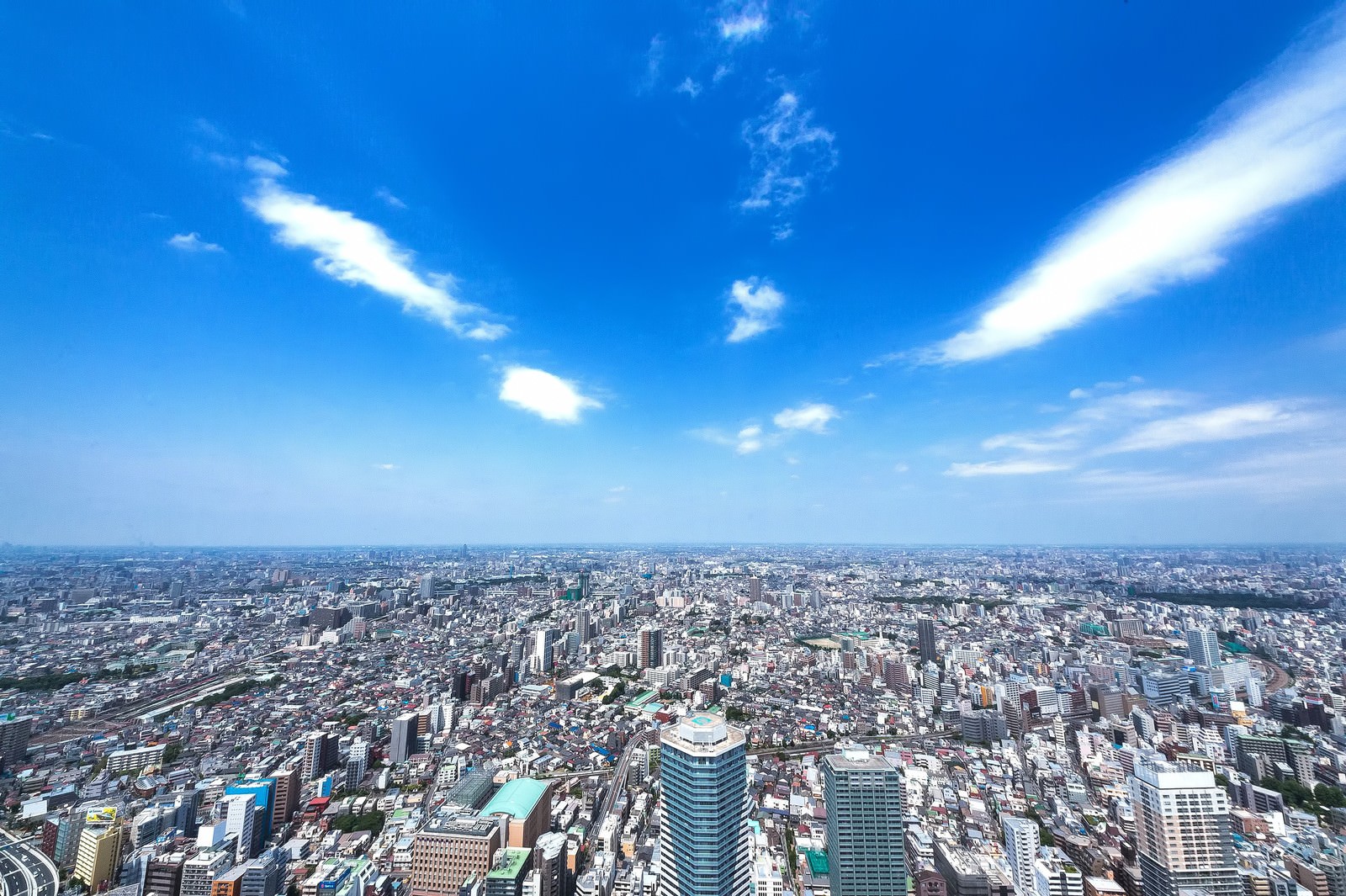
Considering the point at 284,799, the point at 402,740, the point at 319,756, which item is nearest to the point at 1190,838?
the point at 284,799

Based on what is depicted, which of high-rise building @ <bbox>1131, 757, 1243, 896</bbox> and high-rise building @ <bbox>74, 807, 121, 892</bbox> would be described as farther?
high-rise building @ <bbox>74, 807, 121, 892</bbox>

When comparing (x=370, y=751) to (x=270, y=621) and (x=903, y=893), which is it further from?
(x=270, y=621)

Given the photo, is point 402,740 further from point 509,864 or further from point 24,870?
point 509,864

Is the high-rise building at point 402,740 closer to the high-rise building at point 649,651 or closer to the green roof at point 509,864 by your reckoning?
the green roof at point 509,864

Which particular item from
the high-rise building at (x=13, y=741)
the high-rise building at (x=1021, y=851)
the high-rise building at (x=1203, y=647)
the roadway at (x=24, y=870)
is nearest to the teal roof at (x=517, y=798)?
the roadway at (x=24, y=870)

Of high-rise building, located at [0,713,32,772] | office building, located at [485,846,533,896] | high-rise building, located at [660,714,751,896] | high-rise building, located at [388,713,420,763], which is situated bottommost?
high-rise building, located at [388,713,420,763]

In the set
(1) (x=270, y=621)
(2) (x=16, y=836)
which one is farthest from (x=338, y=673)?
(2) (x=16, y=836)

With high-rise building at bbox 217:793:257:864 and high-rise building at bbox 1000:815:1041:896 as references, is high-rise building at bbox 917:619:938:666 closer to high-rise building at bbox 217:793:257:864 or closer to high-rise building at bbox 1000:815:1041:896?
high-rise building at bbox 1000:815:1041:896

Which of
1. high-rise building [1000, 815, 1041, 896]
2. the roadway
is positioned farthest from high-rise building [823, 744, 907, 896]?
the roadway
